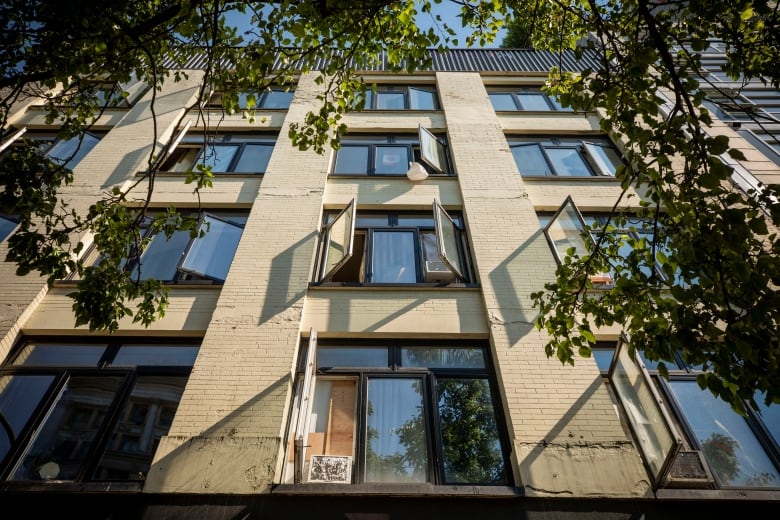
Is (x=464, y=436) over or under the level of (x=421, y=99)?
under

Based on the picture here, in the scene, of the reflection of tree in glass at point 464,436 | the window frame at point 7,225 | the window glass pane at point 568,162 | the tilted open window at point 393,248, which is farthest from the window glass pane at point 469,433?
the window frame at point 7,225

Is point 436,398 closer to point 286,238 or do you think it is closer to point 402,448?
point 402,448

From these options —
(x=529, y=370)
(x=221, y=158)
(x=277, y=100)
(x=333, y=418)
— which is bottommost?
(x=333, y=418)

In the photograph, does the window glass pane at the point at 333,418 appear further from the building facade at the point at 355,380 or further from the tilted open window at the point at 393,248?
the tilted open window at the point at 393,248

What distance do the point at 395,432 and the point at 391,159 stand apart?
24.0 feet

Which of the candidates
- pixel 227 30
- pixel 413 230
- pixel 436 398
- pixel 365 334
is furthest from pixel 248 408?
pixel 227 30

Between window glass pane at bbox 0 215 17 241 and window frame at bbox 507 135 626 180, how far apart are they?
1130cm

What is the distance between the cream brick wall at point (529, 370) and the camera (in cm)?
489

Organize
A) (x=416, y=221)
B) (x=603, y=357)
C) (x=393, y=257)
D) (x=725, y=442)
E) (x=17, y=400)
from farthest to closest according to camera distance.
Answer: (x=416, y=221) < (x=393, y=257) < (x=603, y=357) < (x=17, y=400) < (x=725, y=442)

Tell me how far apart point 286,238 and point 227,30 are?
358cm

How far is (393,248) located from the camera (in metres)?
8.41

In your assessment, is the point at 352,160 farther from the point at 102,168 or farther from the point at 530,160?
the point at 102,168

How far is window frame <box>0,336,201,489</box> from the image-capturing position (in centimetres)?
513

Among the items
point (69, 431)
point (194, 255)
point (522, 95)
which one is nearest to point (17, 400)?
point (69, 431)
